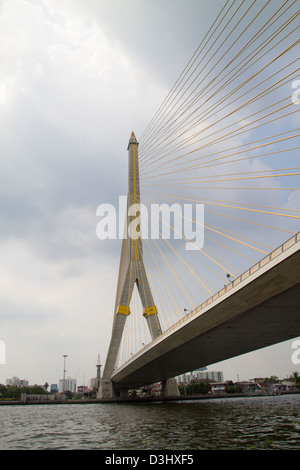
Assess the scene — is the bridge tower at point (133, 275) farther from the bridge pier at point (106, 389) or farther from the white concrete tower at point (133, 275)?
the bridge pier at point (106, 389)

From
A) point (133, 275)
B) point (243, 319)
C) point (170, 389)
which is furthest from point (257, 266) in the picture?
point (170, 389)

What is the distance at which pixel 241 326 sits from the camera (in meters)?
22.6

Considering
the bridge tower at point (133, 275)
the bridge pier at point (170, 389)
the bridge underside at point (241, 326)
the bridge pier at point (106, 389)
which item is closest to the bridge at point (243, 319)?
the bridge underside at point (241, 326)

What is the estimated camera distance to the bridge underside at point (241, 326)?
51.8 feet

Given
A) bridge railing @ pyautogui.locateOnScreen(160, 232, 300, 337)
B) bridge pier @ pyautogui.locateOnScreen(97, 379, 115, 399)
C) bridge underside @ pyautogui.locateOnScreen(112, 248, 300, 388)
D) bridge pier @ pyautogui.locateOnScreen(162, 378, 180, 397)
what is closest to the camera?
bridge railing @ pyautogui.locateOnScreen(160, 232, 300, 337)

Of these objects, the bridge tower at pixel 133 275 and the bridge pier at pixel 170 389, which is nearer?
the bridge tower at pixel 133 275

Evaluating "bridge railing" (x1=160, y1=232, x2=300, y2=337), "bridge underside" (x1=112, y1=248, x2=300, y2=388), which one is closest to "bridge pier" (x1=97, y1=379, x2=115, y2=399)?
"bridge underside" (x1=112, y1=248, x2=300, y2=388)

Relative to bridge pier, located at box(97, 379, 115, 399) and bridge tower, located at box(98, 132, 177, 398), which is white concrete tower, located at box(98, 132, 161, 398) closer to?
bridge tower, located at box(98, 132, 177, 398)

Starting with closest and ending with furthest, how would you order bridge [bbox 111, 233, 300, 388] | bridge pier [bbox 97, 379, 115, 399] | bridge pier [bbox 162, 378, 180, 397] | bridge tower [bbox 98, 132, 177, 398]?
bridge [bbox 111, 233, 300, 388]
bridge tower [bbox 98, 132, 177, 398]
bridge pier [bbox 97, 379, 115, 399]
bridge pier [bbox 162, 378, 180, 397]

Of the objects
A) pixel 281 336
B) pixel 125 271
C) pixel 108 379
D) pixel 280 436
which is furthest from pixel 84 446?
pixel 108 379

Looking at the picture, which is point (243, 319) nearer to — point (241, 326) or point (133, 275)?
point (241, 326)

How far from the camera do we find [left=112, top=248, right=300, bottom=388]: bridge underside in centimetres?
1579

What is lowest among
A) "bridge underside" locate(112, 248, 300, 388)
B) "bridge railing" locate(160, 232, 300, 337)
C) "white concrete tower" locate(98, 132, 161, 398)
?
"bridge underside" locate(112, 248, 300, 388)
